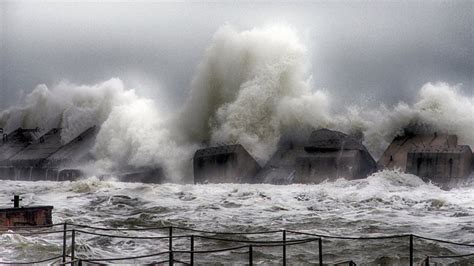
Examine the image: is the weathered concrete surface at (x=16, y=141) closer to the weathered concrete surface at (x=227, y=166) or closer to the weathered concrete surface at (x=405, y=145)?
the weathered concrete surface at (x=227, y=166)

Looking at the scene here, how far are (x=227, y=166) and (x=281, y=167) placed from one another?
230 centimetres

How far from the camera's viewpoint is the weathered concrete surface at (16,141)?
42259mm

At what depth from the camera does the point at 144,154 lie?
32.2 meters

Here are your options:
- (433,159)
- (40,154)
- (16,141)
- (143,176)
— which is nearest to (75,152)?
(40,154)

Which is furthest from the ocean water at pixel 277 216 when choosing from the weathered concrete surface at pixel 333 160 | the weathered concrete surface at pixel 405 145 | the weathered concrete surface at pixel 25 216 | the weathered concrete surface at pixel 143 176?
the weathered concrete surface at pixel 143 176

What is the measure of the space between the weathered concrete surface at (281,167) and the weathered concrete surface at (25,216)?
533 inches

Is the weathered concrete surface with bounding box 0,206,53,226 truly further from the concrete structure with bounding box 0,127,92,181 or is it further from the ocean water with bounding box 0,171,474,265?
the concrete structure with bounding box 0,127,92,181

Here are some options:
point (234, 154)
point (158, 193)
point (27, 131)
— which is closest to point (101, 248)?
point (158, 193)

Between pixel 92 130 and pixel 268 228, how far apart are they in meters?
28.9

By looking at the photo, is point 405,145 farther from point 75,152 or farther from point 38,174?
point 38,174

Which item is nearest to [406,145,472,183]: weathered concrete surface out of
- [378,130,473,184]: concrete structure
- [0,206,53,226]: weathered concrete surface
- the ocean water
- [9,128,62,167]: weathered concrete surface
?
[378,130,473,184]: concrete structure

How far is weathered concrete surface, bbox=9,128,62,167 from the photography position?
37938mm

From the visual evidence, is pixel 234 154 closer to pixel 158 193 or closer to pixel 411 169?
pixel 158 193

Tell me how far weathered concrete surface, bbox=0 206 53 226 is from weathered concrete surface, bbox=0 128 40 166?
32918 mm
